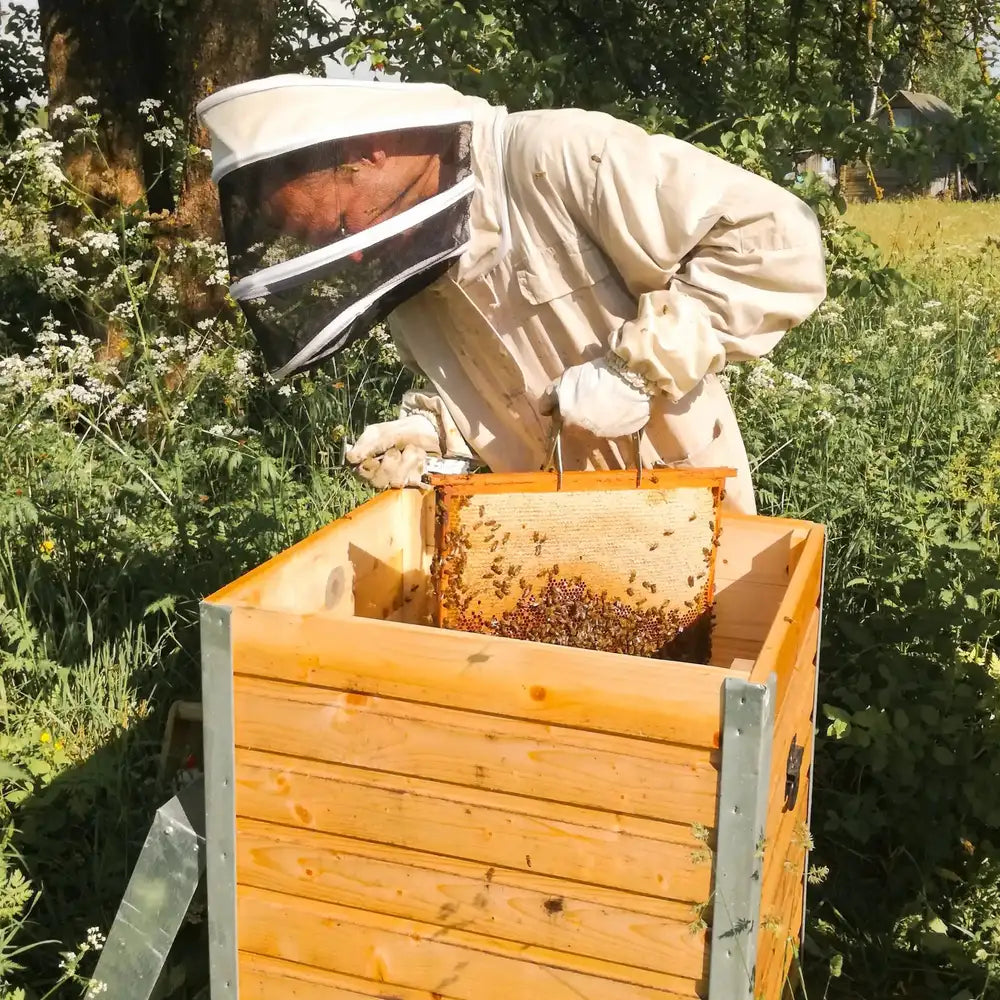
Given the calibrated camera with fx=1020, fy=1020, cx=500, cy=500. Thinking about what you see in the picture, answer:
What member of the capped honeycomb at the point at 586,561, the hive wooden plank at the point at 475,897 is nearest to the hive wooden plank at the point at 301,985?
the hive wooden plank at the point at 475,897

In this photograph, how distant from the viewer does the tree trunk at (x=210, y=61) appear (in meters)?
4.95

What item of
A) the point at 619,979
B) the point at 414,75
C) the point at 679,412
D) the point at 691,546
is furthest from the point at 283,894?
the point at 414,75

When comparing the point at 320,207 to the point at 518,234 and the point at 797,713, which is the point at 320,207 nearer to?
the point at 518,234

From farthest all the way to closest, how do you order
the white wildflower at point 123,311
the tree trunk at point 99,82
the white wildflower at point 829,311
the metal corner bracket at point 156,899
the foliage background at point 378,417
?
the tree trunk at point 99,82 → the white wildflower at point 829,311 → the white wildflower at point 123,311 → the foliage background at point 378,417 → the metal corner bracket at point 156,899

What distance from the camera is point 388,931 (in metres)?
1.69

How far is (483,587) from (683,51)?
170 inches

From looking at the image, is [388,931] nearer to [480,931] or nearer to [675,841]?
[480,931]

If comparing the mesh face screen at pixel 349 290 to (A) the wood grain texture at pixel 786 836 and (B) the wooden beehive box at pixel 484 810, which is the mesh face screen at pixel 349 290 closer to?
(B) the wooden beehive box at pixel 484 810

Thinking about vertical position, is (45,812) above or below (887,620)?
below

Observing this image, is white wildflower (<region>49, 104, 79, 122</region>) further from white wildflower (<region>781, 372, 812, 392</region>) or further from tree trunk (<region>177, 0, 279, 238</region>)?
white wildflower (<region>781, 372, 812, 392</region>)

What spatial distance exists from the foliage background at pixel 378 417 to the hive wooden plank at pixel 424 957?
1.72ft

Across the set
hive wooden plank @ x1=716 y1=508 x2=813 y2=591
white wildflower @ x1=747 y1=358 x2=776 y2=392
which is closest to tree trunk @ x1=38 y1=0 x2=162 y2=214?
white wildflower @ x1=747 y1=358 x2=776 y2=392

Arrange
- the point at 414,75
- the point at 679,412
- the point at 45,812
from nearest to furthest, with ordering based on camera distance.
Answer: the point at 679,412, the point at 45,812, the point at 414,75

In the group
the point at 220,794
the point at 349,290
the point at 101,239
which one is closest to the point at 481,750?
the point at 220,794
